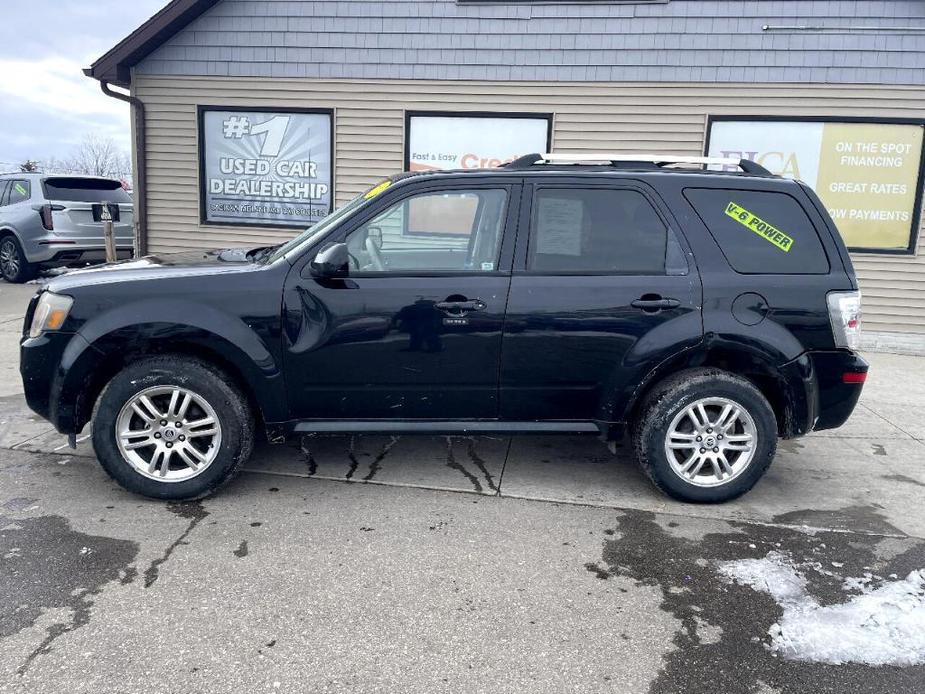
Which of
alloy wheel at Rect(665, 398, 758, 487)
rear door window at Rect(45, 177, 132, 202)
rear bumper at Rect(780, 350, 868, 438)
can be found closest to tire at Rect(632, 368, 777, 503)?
alloy wheel at Rect(665, 398, 758, 487)

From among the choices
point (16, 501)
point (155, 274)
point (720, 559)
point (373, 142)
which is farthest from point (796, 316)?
point (373, 142)

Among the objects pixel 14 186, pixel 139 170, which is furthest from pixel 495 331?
pixel 14 186

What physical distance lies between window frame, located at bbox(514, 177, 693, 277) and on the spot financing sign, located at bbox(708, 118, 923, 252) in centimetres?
534

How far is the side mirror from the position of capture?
12.5 feet

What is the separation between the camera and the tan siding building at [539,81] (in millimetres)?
8523

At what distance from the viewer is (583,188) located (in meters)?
4.14

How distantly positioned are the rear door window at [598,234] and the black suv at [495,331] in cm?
1

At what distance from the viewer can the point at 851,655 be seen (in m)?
2.82

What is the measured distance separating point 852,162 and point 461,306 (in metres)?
6.82

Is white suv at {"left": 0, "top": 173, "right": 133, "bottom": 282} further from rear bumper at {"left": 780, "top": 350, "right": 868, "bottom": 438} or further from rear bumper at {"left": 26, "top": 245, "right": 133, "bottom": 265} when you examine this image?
rear bumper at {"left": 780, "top": 350, "right": 868, "bottom": 438}

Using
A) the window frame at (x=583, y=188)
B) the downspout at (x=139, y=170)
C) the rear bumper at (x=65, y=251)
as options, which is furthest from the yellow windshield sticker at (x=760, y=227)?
the rear bumper at (x=65, y=251)

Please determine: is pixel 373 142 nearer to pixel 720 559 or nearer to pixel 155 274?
pixel 155 274

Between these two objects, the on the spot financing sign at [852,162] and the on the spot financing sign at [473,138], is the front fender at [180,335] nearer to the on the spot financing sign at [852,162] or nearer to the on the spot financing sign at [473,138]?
the on the spot financing sign at [473,138]

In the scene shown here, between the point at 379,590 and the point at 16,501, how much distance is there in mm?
2213
